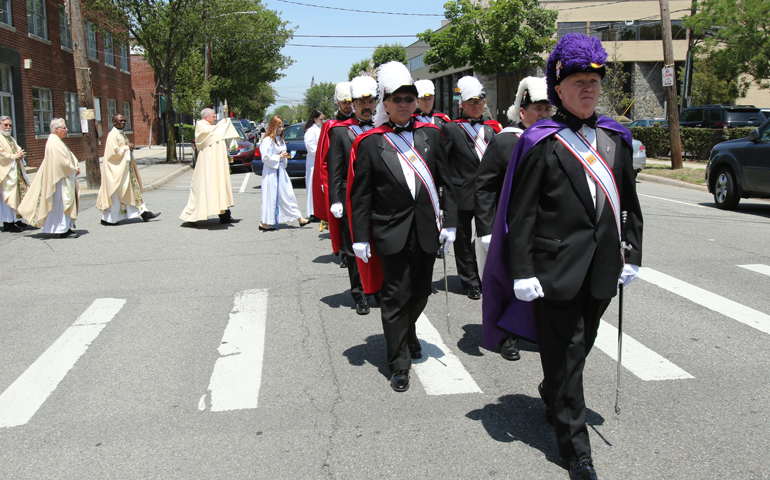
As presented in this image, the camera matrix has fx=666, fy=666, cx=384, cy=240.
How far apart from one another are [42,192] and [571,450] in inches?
368

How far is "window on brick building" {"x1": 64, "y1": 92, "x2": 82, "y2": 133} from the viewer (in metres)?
26.1

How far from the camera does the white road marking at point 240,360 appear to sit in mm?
4094

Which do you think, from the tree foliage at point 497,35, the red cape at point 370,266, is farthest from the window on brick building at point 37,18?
the tree foliage at point 497,35

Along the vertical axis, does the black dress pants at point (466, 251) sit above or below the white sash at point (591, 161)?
below

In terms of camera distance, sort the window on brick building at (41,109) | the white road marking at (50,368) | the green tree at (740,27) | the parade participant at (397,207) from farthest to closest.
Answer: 1. the green tree at (740,27)
2. the window on brick building at (41,109)
3. the parade participant at (397,207)
4. the white road marking at (50,368)

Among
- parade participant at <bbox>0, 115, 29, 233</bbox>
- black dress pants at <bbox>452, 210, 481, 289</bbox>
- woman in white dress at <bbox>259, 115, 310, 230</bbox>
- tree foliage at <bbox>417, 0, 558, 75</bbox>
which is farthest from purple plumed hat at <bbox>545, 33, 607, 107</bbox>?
tree foliage at <bbox>417, 0, 558, 75</bbox>

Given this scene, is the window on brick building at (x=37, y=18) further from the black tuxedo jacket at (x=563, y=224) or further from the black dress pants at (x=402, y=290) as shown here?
the black tuxedo jacket at (x=563, y=224)

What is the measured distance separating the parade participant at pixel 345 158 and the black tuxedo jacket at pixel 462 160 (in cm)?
75

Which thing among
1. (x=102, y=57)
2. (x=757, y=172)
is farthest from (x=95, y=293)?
(x=102, y=57)

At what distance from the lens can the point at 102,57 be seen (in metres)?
31.4

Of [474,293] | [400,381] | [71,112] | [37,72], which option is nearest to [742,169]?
[474,293]

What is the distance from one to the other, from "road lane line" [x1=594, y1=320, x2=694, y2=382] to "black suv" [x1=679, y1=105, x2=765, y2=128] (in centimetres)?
1905

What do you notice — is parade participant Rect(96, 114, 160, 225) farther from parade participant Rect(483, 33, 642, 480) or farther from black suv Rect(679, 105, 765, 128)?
black suv Rect(679, 105, 765, 128)

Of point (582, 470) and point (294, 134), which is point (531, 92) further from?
point (294, 134)
